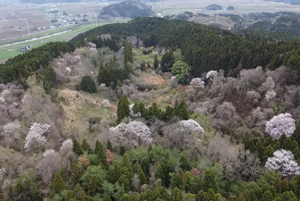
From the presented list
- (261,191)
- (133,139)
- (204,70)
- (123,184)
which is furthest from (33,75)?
(261,191)

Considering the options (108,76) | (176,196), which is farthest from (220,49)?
(176,196)

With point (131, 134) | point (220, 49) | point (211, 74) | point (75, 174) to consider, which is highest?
point (220, 49)

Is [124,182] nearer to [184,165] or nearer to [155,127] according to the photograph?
[184,165]

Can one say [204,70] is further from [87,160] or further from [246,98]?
[87,160]

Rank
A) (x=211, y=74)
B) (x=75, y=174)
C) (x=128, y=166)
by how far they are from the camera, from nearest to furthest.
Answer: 1. (x=75, y=174)
2. (x=128, y=166)
3. (x=211, y=74)

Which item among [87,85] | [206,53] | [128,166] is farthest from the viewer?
[206,53]

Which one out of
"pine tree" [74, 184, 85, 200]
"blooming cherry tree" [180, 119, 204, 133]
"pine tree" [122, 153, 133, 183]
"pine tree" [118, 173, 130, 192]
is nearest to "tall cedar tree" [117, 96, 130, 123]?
"blooming cherry tree" [180, 119, 204, 133]
